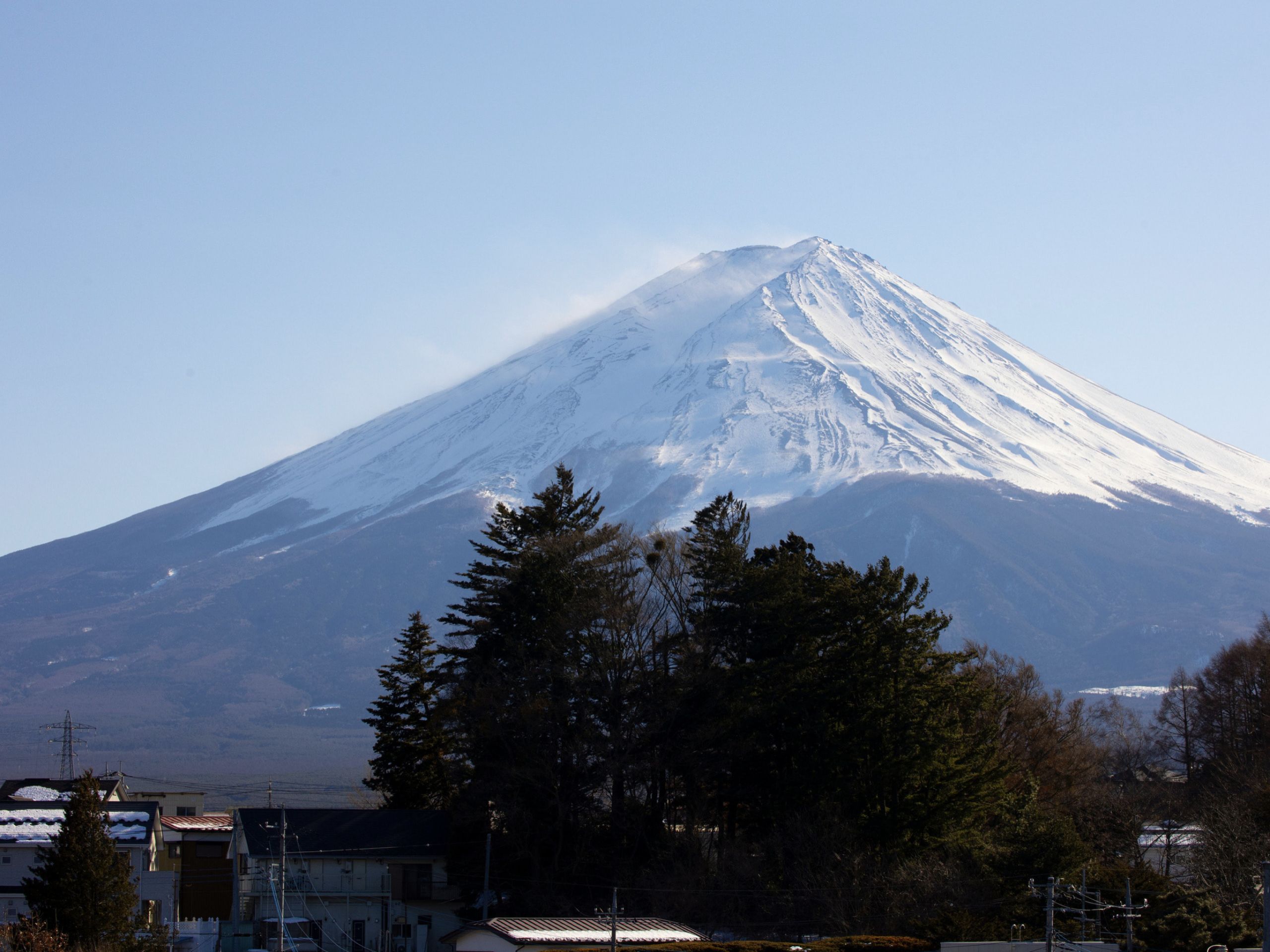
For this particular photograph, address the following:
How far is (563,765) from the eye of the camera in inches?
1499

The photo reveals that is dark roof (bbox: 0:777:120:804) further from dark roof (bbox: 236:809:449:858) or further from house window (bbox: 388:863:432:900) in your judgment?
house window (bbox: 388:863:432:900)

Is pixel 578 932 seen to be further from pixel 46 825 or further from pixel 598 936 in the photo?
pixel 46 825

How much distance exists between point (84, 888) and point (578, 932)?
9093 millimetres

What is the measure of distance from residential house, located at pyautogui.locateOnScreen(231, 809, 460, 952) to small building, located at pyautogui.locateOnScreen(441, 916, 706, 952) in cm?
1034

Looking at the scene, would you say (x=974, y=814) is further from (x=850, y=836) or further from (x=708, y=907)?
(x=708, y=907)

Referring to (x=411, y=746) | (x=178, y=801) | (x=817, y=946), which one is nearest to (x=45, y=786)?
(x=411, y=746)

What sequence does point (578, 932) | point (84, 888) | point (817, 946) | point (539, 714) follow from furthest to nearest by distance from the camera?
1. point (539, 714)
2. point (578, 932)
3. point (817, 946)
4. point (84, 888)

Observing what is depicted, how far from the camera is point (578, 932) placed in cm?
2819

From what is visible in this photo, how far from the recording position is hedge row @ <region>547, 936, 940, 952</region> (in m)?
27.4

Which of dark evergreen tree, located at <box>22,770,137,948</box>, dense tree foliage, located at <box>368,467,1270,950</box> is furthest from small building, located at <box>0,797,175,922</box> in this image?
dark evergreen tree, located at <box>22,770,137,948</box>

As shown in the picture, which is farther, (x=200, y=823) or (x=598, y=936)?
(x=200, y=823)

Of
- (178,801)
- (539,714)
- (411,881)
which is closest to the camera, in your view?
(539,714)

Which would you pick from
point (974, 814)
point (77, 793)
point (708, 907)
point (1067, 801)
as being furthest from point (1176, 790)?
point (77, 793)

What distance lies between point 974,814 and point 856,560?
15630 centimetres
